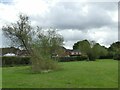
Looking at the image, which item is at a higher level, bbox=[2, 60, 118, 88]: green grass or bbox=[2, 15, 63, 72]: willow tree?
bbox=[2, 15, 63, 72]: willow tree

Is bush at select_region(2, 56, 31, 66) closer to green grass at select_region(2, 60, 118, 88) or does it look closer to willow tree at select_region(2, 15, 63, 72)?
willow tree at select_region(2, 15, 63, 72)

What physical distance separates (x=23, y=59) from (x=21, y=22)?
23100 millimetres

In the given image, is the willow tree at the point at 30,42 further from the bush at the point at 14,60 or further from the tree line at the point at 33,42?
the bush at the point at 14,60

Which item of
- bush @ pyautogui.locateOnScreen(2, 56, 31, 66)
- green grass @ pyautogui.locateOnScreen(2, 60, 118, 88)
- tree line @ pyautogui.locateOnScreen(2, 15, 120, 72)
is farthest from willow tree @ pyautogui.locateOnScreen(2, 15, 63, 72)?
bush @ pyautogui.locateOnScreen(2, 56, 31, 66)

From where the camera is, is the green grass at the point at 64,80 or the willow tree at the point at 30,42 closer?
the green grass at the point at 64,80

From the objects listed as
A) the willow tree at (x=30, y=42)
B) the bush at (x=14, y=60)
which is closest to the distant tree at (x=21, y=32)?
the willow tree at (x=30, y=42)

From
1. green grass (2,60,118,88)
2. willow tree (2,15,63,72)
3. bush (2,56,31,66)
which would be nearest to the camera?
green grass (2,60,118,88)

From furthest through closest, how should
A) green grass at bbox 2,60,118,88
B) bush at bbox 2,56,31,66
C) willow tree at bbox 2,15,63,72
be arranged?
bush at bbox 2,56,31,66 < willow tree at bbox 2,15,63,72 < green grass at bbox 2,60,118,88

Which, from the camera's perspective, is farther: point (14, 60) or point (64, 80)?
point (14, 60)

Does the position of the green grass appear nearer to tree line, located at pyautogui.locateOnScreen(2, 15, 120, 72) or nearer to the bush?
tree line, located at pyautogui.locateOnScreen(2, 15, 120, 72)

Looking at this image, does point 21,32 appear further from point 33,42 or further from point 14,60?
point 14,60

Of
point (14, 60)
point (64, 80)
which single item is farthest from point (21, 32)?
point (14, 60)

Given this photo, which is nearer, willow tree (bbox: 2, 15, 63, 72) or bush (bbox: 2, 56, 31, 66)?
willow tree (bbox: 2, 15, 63, 72)

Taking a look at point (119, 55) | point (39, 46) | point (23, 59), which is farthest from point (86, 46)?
point (39, 46)
